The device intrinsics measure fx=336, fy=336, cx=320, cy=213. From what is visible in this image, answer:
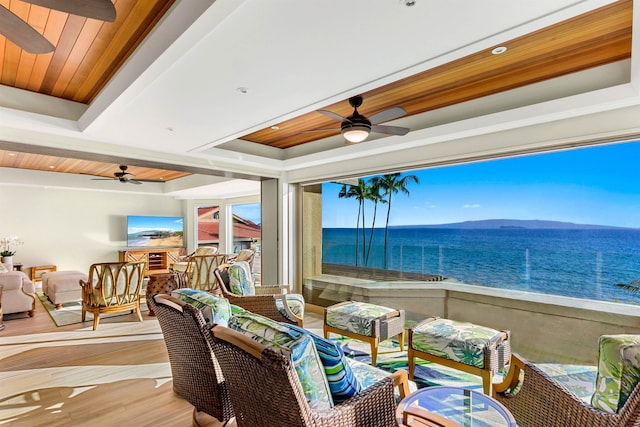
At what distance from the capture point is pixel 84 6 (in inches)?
55.2

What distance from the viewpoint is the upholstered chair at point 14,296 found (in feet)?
16.0

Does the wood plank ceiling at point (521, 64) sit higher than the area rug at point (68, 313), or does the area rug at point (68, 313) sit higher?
the wood plank ceiling at point (521, 64)

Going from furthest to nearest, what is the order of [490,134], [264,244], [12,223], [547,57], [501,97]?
1. [12,223]
2. [264,244]
3. [490,134]
4. [501,97]
5. [547,57]

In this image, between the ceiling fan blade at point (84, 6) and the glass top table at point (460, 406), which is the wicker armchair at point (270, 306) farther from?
the ceiling fan blade at point (84, 6)

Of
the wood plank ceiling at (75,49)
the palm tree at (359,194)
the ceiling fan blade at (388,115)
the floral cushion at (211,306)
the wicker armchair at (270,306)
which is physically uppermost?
the wood plank ceiling at (75,49)

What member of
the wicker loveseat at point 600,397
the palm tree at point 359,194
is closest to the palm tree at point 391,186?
the palm tree at point 359,194

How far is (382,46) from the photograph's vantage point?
6.30 feet

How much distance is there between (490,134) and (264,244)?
3.97 meters

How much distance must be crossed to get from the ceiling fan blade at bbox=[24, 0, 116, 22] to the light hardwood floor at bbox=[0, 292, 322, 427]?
2494 mm

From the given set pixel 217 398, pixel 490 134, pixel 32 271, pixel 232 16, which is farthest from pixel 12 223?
pixel 490 134

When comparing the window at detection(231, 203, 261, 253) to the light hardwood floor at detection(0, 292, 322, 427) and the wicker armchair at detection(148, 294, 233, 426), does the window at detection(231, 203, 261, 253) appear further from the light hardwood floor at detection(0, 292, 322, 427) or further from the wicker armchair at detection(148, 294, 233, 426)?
the wicker armchair at detection(148, 294, 233, 426)

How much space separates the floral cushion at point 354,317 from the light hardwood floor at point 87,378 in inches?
62.2

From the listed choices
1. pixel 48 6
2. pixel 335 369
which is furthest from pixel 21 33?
pixel 335 369

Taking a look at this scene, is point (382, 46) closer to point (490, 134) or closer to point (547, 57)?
point (547, 57)
